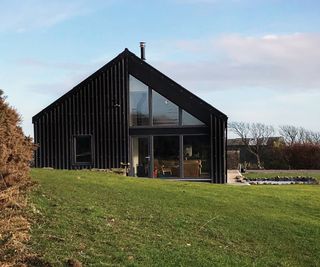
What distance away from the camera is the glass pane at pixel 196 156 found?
79.6ft

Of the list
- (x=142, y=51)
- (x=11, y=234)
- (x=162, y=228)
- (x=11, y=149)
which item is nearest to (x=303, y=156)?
(x=142, y=51)

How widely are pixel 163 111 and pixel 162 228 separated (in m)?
16.2

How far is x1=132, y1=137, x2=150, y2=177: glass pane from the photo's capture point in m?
24.4

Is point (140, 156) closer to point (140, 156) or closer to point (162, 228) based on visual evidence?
point (140, 156)

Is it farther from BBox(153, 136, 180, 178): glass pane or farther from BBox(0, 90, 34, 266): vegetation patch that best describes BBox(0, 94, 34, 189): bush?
BBox(153, 136, 180, 178): glass pane

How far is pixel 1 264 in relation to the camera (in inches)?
235

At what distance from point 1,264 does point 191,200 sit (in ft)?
20.5

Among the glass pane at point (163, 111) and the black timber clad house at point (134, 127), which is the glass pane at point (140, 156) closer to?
the black timber clad house at point (134, 127)

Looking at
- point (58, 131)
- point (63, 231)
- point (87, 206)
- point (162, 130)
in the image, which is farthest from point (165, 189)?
point (58, 131)

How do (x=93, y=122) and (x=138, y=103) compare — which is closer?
(x=138, y=103)

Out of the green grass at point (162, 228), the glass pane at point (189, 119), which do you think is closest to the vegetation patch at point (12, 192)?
the green grass at point (162, 228)

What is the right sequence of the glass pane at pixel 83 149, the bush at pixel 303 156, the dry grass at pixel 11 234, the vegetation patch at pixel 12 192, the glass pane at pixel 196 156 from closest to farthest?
1. the dry grass at pixel 11 234
2. the vegetation patch at pixel 12 192
3. the glass pane at pixel 196 156
4. the glass pane at pixel 83 149
5. the bush at pixel 303 156

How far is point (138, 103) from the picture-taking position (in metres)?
25.1

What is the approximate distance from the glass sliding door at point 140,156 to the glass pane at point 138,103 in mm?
805
